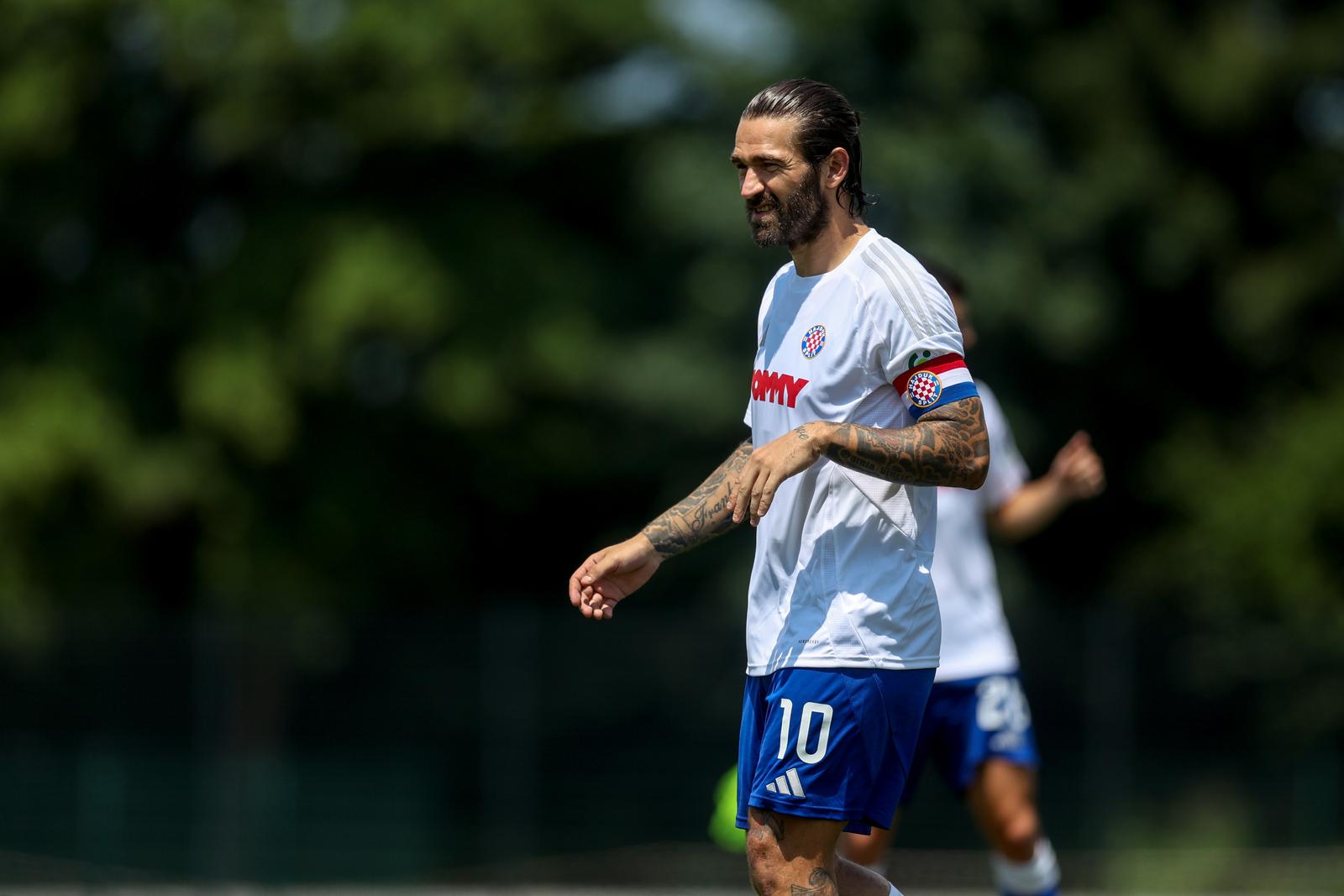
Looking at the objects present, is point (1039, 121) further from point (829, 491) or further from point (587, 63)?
point (829, 491)

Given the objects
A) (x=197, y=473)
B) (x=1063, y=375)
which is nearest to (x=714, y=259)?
(x=1063, y=375)

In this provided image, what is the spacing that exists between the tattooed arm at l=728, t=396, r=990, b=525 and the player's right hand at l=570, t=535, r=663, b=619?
378 mm

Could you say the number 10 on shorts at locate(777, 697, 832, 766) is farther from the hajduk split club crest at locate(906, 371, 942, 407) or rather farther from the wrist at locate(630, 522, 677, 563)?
the hajduk split club crest at locate(906, 371, 942, 407)

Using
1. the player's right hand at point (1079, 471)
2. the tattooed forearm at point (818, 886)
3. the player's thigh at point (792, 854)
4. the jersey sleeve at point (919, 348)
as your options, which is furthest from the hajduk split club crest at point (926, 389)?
the player's right hand at point (1079, 471)

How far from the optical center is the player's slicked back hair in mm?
4219

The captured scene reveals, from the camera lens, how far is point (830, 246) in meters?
4.31

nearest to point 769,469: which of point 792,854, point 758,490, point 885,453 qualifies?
point 758,490

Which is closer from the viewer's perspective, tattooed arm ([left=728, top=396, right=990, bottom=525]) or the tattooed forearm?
tattooed arm ([left=728, top=396, right=990, bottom=525])

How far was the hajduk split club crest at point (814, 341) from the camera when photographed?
4.20 m

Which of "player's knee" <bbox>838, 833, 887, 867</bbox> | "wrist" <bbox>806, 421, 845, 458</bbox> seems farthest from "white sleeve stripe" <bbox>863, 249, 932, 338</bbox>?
"player's knee" <bbox>838, 833, 887, 867</bbox>

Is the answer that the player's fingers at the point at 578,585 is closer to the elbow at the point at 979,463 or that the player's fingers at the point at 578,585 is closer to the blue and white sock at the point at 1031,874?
the elbow at the point at 979,463

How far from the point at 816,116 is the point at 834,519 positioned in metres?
0.93

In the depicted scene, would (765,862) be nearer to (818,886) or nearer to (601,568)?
(818,886)

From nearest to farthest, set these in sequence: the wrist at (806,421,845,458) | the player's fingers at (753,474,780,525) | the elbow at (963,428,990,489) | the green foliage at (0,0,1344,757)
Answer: the player's fingers at (753,474,780,525) → the wrist at (806,421,845,458) → the elbow at (963,428,990,489) → the green foliage at (0,0,1344,757)
